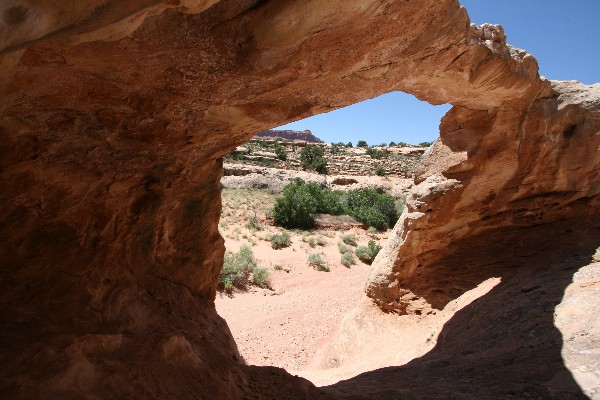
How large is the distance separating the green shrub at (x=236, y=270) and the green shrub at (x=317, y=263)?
7.09 ft

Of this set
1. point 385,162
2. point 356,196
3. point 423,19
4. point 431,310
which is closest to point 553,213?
point 431,310

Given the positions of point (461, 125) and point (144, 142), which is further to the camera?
point (461, 125)

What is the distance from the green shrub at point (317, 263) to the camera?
1529 centimetres

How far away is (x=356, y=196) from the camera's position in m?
26.8

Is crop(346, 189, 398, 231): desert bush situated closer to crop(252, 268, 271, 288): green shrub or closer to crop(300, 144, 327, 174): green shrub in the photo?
crop(252, 268, 271, 288): green shrub

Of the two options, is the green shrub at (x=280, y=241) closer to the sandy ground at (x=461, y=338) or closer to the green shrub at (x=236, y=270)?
the green shrub at (x=236, y=270)

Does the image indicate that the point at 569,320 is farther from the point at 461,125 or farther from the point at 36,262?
the point at 36,262

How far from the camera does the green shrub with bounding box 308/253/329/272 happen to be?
50.2 ft

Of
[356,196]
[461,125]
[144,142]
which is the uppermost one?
[356,196]

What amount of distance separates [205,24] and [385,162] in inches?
1630

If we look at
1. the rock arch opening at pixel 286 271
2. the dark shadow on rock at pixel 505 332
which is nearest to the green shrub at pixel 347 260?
the rock arch opening at pixel 286 271

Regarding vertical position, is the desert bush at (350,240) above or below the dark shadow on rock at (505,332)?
above

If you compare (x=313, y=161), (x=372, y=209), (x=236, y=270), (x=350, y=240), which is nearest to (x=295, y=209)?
(x=350, y=240)

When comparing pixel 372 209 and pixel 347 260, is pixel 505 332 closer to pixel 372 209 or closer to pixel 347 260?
pixel 347 260
